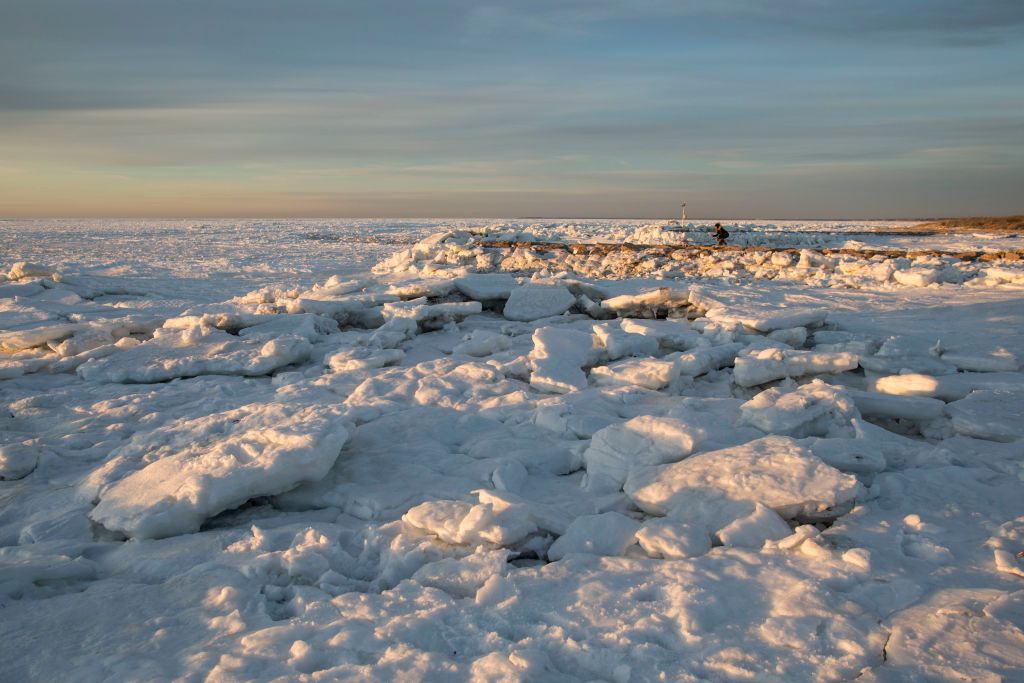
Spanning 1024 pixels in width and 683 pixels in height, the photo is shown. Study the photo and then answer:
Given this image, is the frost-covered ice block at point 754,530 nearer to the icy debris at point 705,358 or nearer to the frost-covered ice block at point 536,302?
the icy debris at point 705,358

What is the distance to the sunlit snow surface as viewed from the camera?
2309 mm

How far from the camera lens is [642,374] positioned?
5211 mm

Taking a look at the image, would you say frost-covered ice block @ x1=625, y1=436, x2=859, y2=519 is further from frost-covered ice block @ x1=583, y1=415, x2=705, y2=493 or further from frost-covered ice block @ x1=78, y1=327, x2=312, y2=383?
frost-covered ice block @ x1=78, y1=327, x2=312, y2=383

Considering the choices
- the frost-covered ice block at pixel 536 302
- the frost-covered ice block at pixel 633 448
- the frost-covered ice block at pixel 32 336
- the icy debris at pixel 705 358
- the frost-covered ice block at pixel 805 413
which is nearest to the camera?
the frost-covered ice block at pixel 633 448

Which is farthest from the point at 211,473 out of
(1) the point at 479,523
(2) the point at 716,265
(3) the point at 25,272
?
(2) the point at 716,265

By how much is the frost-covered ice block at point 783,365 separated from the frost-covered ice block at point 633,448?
61.7 inches

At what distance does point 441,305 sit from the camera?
7961 mm

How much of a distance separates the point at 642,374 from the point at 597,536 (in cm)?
241

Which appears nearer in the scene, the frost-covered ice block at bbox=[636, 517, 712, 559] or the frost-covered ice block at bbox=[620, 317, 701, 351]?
the frost-covered ice block at bbox=[636, 517, 712, 559]

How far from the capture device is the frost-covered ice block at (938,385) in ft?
15.4

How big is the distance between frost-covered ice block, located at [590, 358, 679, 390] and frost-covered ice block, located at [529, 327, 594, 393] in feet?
0.59

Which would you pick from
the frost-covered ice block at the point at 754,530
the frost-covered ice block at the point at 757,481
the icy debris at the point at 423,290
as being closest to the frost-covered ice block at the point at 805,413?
the frost-covered ice block at the point at 757,481

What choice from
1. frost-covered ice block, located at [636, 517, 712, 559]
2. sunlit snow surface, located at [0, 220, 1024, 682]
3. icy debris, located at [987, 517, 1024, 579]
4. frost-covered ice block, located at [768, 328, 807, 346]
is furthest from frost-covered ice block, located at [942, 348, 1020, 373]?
frost-covered ice block, located at [636, 517, 712, 559]

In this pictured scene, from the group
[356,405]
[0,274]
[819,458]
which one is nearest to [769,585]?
[819,458]
